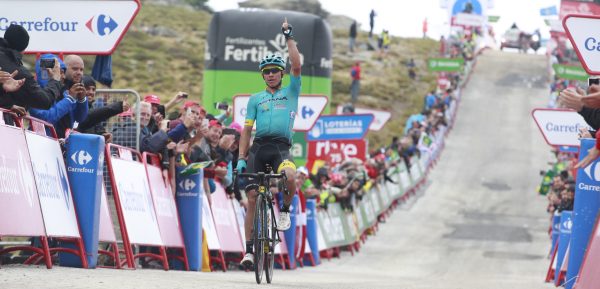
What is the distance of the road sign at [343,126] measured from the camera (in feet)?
87.4

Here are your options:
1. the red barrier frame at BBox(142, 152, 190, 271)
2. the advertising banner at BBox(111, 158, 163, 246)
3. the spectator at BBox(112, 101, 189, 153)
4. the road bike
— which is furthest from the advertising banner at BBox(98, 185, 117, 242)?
the spectator at BBox(112, 101, 189, 153)

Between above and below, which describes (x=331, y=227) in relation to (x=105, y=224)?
below

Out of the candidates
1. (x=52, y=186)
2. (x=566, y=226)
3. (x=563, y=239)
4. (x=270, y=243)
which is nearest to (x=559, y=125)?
(x=566, y=226)

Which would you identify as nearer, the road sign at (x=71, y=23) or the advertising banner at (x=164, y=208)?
the road sign at (x=71, y=23)

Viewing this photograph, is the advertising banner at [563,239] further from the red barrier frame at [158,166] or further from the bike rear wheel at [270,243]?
the bike rear wheel at [270,243]

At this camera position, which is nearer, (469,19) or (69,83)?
(69,83)

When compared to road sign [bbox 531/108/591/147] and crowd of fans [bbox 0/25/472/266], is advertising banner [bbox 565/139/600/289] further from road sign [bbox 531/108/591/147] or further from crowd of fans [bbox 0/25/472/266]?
road sign [bbox 531/108/591/147]

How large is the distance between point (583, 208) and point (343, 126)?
1383cm

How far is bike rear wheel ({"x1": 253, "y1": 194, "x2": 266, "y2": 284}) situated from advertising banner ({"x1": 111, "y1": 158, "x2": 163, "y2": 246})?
5.54 feet

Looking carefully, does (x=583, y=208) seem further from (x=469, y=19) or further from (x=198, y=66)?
(x=198, y=66)

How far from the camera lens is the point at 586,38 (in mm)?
12242

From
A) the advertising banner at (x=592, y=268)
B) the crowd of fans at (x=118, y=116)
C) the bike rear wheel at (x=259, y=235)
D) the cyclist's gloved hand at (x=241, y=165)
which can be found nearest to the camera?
the advertising banner at (x=592, y=268)

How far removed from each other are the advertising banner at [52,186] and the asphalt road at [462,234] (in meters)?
0.45

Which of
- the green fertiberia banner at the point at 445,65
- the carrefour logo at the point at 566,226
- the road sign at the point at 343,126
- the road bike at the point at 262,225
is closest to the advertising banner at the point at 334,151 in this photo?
the road sign at the point at 343,126
